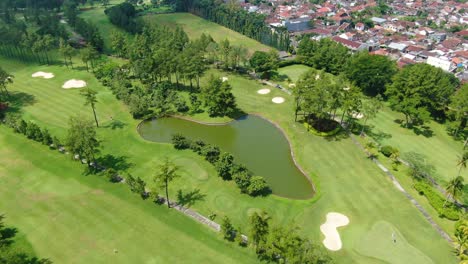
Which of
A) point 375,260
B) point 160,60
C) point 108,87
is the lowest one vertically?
point 375,260

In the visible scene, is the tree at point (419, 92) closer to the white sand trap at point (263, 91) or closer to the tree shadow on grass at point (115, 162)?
the white sand trap at point (263, 91)

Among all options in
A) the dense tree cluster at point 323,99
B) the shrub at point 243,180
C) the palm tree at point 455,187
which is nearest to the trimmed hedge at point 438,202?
the palm tree at point 455,187

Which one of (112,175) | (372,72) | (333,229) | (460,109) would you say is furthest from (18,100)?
(460,109)

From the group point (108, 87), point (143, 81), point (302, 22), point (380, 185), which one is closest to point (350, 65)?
point (380, 185)

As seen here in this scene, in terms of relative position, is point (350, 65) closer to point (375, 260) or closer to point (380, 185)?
point (380, 185)

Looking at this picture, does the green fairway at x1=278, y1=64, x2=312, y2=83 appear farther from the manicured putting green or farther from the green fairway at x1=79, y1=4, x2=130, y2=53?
the green fairway at x1=79, y1=4, x2=130, y2=53

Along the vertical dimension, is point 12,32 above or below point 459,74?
above

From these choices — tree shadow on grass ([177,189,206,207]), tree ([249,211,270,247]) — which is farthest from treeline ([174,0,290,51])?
tree ([249,211,270,247])
